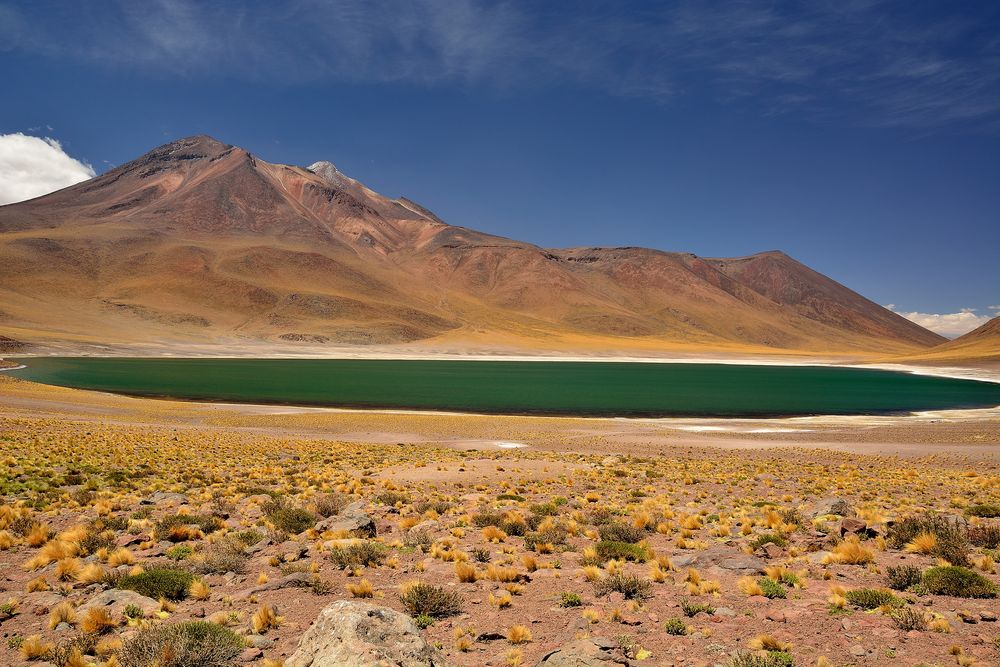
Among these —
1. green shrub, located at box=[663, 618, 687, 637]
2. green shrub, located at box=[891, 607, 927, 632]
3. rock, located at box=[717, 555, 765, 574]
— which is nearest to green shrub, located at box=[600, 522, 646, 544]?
rock, located at box=[717, 555, 765, 574]

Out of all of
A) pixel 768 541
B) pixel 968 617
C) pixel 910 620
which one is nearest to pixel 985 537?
pixel 768 541

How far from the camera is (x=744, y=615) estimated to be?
796 centimetres

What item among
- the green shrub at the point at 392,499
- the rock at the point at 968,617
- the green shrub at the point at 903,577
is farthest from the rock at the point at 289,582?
the rock at the point at 968,617

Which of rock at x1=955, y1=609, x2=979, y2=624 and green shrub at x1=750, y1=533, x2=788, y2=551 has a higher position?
rock at x1=955, y1=609, x2=979, y2=624

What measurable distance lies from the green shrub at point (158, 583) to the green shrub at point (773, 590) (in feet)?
28.6

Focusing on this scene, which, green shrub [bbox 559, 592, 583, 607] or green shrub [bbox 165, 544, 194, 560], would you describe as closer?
green shrub [bbox 559, 592, 583, 607]

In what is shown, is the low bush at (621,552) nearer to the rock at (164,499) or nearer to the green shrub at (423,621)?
the green shrub at (423,621)

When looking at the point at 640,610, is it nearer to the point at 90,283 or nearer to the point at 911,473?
the point at 911,473

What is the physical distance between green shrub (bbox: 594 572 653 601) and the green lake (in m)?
39.0

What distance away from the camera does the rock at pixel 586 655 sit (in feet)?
21.5

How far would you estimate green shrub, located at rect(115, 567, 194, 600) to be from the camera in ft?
28.2

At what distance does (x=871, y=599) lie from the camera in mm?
7980

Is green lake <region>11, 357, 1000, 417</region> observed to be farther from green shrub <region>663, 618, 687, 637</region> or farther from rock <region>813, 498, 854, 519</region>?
green shrub <region>663, 618, 687, 637</region>

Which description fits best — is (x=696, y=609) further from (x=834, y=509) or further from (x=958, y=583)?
(x=834, y=509)
